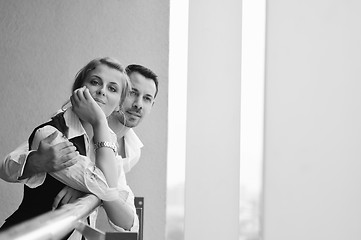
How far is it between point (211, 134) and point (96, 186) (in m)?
0.99

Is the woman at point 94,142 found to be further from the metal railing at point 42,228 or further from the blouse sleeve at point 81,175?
the metal railing at point 42,228

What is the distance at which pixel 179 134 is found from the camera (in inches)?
98.8

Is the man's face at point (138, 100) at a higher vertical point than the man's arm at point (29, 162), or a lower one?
higher

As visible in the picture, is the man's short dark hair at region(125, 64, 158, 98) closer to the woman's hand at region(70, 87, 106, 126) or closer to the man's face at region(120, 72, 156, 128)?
the man's face at region(120, 72, 156, 128)

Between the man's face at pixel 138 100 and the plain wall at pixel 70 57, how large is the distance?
34 mm

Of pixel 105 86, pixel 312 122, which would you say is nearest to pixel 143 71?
pixel 105 86

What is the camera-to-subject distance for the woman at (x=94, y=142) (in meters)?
1.77

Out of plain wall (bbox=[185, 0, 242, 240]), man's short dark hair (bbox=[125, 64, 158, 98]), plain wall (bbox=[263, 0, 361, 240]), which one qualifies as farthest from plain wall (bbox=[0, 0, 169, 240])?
plain wall (bbox=[263, 0, 361, 240])

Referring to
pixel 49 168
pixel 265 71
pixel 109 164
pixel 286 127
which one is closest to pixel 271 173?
pixel 286 127

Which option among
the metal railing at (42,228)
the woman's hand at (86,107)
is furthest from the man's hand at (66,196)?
the metal railing at (42,228)

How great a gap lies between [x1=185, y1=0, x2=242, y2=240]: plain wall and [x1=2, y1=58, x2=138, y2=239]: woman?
1.98ft

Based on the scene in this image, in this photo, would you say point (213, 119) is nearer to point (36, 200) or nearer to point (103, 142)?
point (103, 142)

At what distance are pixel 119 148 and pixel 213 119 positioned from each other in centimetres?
78

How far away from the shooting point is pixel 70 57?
204 cm
